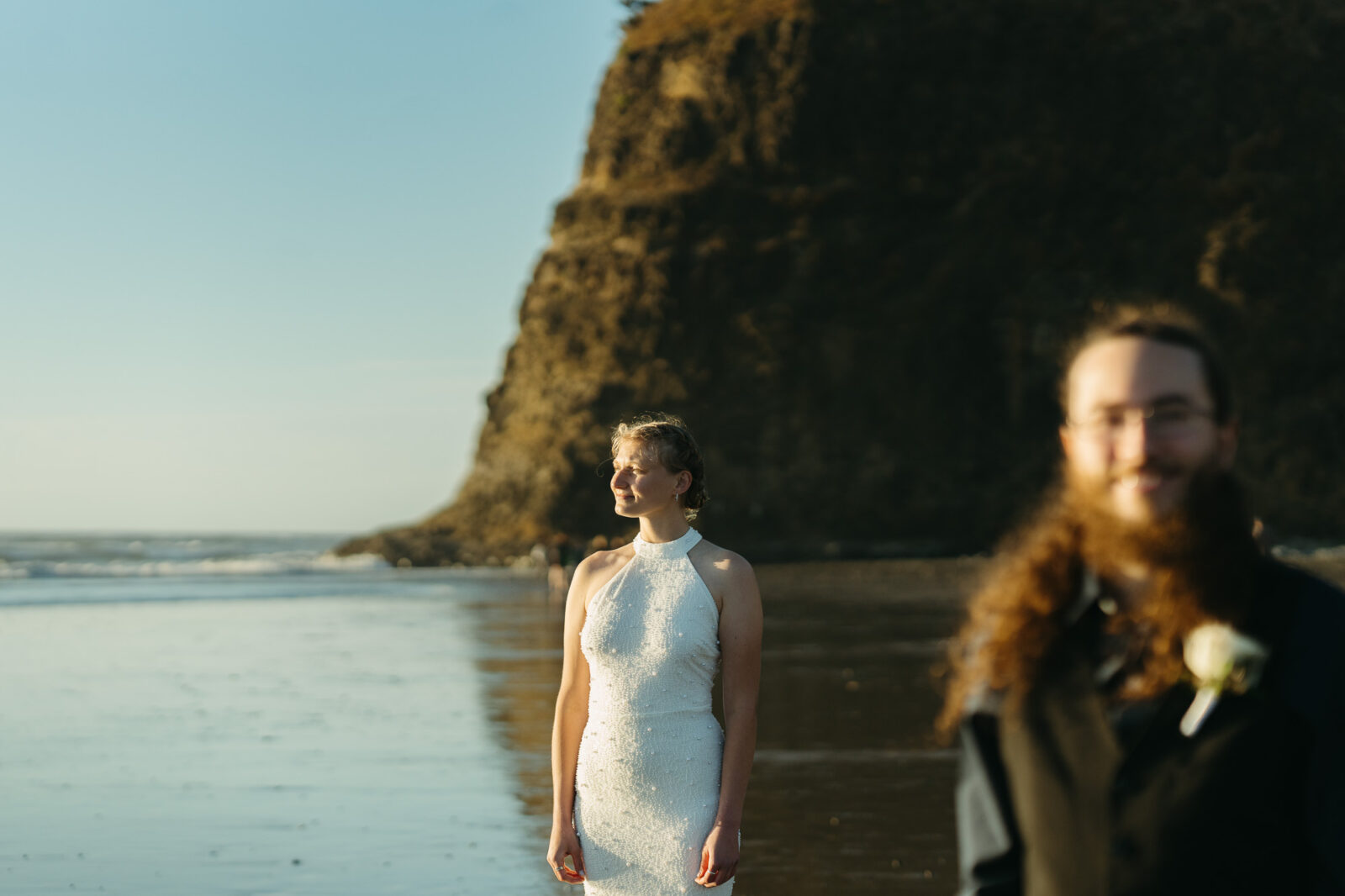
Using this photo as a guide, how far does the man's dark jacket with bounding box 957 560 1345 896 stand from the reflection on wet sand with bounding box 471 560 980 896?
4.92m

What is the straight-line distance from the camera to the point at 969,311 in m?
55.9

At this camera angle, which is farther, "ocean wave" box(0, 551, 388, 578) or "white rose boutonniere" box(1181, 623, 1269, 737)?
"ocean wave" box(0, 551, 388, 578)

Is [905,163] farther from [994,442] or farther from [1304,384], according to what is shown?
[1304,384]

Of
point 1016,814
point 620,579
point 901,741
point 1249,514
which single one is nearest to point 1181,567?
point 1249,514

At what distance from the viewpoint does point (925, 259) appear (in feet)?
186

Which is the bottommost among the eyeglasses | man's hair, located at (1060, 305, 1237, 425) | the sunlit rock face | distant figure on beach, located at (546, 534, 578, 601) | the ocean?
distant figure on beach, located at (546, 534, 578, 601)

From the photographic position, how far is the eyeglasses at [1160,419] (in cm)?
188

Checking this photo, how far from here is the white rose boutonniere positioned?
1.75m

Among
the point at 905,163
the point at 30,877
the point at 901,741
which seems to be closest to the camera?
the point at 30,877

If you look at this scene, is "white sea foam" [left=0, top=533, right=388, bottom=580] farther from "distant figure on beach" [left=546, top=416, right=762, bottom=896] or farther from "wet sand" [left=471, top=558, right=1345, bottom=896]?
"distant figure on beach" [left=546, top=416, right=762, bottom=896]

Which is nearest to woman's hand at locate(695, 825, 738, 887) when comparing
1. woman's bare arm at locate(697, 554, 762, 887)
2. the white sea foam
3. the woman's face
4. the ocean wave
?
woman's bare arm at locate(697, 554, 762, 887)

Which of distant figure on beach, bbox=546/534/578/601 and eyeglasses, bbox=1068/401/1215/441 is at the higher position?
eyeglasses, bbox=1068/401/1215/441

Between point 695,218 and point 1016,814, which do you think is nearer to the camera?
point 1016,814

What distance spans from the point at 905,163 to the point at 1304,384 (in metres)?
16.8
